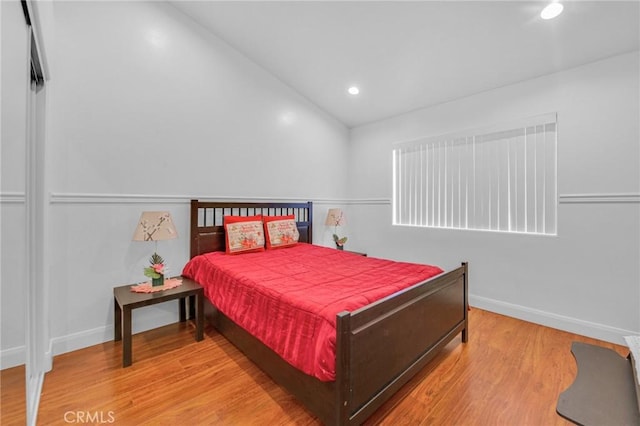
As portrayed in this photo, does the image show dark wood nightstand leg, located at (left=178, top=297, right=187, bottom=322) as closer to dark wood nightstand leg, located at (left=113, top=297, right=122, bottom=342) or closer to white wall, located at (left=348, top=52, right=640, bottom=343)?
dark wood nightstand leg, located at (left=113, top=297, right=122, bottom=342)

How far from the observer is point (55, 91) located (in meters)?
2.24

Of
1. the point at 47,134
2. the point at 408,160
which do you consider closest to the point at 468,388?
the point at 408,160

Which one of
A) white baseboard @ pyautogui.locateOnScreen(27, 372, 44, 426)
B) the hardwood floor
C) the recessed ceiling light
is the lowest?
the hardwood floor

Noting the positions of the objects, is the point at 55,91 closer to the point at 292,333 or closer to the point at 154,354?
the point at 154,354

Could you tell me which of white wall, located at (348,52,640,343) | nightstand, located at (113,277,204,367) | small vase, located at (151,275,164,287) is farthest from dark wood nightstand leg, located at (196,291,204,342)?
white wall, located at (348,52,640,343)

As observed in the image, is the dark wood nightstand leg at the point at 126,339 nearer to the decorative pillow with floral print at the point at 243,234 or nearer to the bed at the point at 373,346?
the bed at the point at 373,346

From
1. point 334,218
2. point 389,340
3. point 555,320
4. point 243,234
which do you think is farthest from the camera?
point 334,218

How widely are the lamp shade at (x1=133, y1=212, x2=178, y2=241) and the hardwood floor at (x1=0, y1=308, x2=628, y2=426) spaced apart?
3.08 ft

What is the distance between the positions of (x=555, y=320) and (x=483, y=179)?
161 cm

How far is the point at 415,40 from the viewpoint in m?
2.76

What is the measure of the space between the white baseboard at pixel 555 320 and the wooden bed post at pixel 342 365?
2570mm

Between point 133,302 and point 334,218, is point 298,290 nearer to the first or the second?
point 133,302

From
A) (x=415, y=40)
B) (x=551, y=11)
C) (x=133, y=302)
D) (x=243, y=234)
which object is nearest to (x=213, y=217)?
(x=243, y=234)

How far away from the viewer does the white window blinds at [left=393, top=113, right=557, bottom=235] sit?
289 cm
